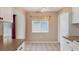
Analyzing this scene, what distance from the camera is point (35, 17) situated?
7.65 feet

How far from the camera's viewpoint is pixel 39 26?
2199mm

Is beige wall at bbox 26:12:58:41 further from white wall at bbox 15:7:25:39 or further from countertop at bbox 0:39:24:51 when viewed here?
countertop at bbox 0:39:24:51

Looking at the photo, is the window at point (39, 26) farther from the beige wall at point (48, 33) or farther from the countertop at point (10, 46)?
the countertop at point (10, 46)

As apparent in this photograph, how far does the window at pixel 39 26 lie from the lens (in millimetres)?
2207

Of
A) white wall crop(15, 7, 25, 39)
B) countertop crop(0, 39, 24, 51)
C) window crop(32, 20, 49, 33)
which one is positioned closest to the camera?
countertop crop(0, 39, 24, 51)

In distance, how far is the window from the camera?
2.21 metres

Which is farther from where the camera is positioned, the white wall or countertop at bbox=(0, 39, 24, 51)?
the white wall

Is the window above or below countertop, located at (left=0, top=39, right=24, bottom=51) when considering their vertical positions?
above

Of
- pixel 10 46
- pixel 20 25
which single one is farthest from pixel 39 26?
pixel 10 46

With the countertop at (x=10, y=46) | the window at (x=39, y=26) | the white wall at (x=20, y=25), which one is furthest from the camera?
the window at (x=39, y=26)

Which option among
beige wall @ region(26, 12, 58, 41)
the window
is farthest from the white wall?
the window

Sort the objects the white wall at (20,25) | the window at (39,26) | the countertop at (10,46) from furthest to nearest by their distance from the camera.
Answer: the window at (39,26) < the white wall at (20,25) < the countertop at (10,46)

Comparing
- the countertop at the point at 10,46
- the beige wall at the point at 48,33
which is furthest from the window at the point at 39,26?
the countertop at the point at 10,46
